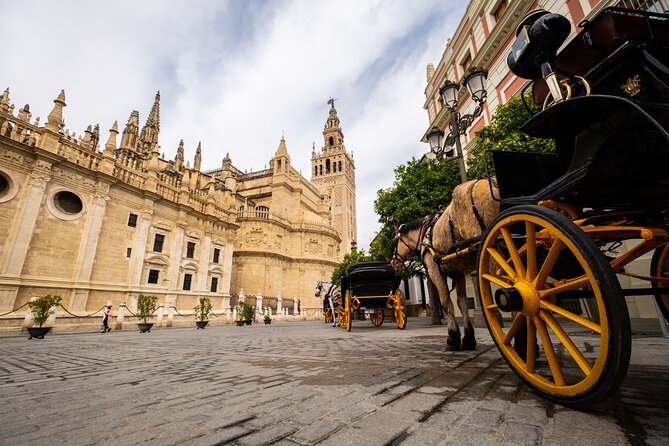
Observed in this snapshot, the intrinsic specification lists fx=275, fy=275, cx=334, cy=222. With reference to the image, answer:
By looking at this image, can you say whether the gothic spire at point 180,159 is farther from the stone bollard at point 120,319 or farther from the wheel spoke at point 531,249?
the wheel spoke at point 531,249

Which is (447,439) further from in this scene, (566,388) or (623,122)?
(623,122)

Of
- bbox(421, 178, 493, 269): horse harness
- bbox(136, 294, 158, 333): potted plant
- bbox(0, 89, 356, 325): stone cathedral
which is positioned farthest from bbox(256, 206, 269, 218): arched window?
bbox(421, 178, 493, 269): horse harness

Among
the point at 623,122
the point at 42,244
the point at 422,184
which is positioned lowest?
the point at 623,122

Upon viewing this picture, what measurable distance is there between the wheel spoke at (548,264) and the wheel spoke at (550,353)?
0.24 m

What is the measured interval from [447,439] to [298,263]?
132 feet

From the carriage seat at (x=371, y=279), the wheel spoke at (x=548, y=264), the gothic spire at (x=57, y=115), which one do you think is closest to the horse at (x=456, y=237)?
the wheel spoke at (x=548, y=264)

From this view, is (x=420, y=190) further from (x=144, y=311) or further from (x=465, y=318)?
(x=144, y=311)

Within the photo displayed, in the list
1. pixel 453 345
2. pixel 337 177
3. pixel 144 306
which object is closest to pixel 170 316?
pixel 144 306

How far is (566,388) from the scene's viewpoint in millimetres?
1567

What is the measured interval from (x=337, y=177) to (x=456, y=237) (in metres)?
62.7

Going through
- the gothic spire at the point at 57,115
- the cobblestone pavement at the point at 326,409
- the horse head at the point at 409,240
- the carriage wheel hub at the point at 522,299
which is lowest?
the cobblestone pavement at the point at 326,409

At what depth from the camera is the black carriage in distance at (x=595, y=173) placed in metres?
1.38

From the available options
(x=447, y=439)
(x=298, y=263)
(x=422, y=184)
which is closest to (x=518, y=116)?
(x=422, y=184)

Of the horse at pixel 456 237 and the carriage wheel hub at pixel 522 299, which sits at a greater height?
the horse at pixel 456 237
